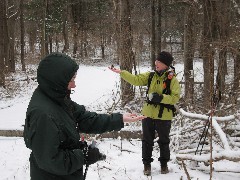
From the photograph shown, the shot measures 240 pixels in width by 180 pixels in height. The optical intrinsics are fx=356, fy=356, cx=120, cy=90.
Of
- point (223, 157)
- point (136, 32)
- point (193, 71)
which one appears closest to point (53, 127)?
point (223, 157)

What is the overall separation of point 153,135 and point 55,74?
129 inches

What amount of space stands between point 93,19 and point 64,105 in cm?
3367

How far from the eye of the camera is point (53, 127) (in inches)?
103

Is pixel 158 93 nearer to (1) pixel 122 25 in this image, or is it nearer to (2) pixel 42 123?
(2) pixel 42 123

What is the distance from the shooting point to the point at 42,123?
258 centimetres

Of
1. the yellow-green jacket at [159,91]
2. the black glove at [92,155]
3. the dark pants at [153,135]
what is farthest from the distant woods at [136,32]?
the dark pants at [153,135]

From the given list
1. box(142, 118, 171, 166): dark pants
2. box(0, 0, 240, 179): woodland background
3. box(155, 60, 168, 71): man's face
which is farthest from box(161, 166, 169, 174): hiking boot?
box(155, 60, 168, 71): man's face

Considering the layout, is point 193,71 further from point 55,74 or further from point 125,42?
point 55,74

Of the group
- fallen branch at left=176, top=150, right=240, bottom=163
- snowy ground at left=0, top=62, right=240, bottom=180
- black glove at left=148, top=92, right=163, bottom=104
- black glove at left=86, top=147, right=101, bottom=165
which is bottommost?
snowy ground at left=0, top=62, right=240, bottom=180

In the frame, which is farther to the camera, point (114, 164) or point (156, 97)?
point (114, 164)

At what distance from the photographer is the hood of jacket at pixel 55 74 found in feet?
8.89

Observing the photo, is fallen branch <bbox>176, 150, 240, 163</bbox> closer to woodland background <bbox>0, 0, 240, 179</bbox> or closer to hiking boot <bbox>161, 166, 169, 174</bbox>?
woodland background <bbox>0, 0, 240, 179</bbox>

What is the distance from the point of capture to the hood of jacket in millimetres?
2711

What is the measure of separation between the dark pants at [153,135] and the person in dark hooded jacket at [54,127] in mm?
2710
